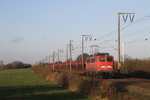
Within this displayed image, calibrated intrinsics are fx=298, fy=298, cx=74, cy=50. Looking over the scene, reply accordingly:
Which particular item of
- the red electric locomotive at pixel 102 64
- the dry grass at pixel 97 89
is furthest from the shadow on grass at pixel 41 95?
the red electric locomotive at pixel 102 64

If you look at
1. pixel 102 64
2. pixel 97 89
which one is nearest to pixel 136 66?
pixel 102 64

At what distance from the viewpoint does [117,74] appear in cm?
3934

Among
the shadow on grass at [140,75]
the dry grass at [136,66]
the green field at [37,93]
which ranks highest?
the dry grass at [136,66]

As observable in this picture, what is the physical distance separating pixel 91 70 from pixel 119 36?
6.32 m

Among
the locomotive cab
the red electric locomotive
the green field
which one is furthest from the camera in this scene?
the locomotive cab

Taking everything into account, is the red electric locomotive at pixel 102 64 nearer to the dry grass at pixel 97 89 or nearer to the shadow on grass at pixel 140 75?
the shadow on grass at pixel 140 75

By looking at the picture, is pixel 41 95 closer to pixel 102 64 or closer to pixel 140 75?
pixel 102 64

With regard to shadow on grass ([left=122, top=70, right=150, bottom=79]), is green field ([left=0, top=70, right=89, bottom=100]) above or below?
below

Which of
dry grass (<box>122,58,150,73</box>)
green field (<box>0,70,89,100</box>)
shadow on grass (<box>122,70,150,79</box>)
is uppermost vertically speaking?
dry grass (<box>122,58,150,73</box>)

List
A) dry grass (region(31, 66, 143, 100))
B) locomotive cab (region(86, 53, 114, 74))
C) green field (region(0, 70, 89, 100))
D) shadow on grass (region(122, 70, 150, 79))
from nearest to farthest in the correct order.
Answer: dry grass (region(31, 66, 143, 100)), green field (region(0, 70, 89, 100)), locomotive cab (region(86, 53, 114, 74)), shadow on grass (region(122, 70, 150, 79))

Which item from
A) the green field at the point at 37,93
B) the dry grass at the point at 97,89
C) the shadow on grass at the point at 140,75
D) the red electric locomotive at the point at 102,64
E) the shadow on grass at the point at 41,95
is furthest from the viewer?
the shadow on grass at the point at 140,75

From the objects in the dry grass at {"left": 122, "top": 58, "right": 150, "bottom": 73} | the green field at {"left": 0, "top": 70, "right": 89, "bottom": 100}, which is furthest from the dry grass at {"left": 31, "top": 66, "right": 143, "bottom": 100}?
the dry grass at {"left": 122, "top": 58, "right": 150, "bottom": 73}

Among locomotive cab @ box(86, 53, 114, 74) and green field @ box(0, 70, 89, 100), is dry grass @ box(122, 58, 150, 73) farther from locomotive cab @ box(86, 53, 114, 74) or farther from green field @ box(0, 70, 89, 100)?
green field @ box(0, 70, 89, 100)

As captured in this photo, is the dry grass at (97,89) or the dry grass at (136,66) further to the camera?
the dry grass at (136,66)
